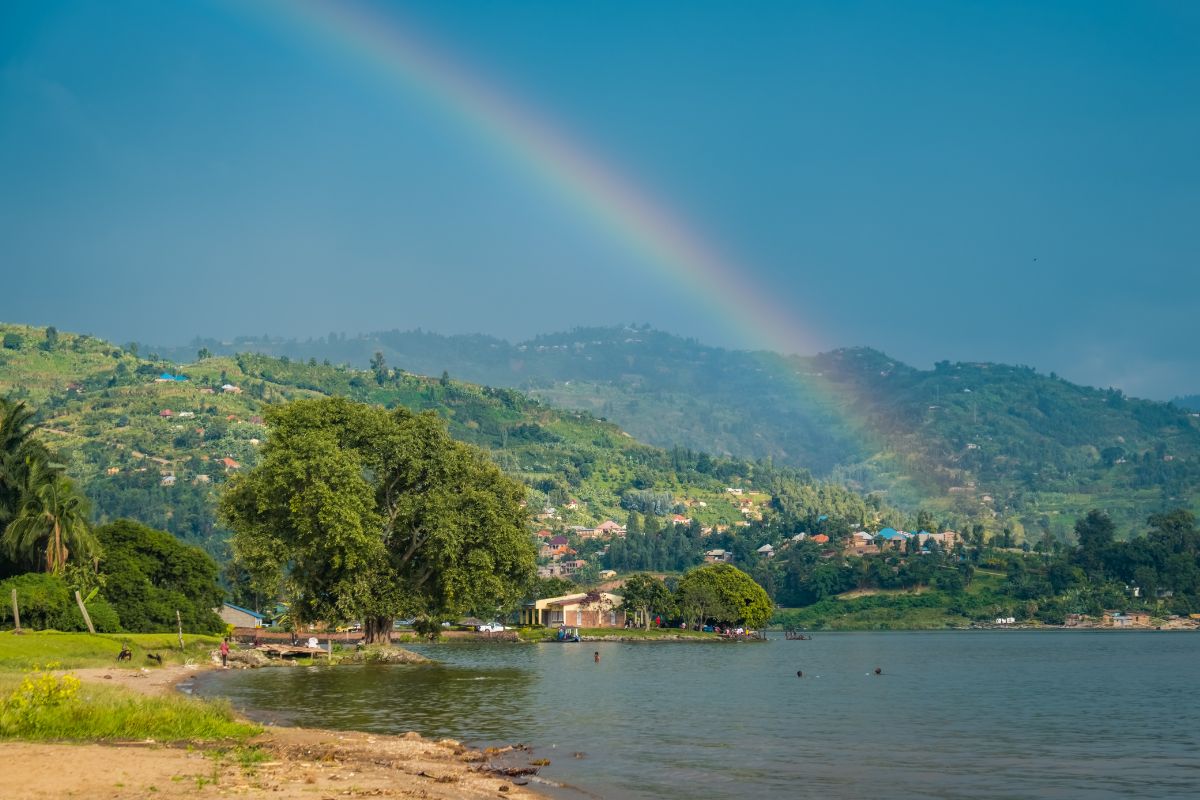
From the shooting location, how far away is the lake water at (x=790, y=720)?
103ft

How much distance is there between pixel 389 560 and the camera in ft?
258

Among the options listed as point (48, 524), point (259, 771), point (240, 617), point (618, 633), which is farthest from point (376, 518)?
point (618, 633)

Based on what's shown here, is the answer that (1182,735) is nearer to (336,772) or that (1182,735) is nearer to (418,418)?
(336,772)

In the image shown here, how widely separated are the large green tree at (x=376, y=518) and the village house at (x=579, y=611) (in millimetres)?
97441

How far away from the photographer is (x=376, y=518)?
74250 millimetres

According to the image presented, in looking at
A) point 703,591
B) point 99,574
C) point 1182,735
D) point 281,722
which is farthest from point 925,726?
point 703,591

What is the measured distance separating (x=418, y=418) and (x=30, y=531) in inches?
1012

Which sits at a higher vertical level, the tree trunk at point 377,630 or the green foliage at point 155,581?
the green foliage at point 155,581

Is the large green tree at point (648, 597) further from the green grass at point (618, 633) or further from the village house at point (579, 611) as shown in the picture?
the village house at point (579, 611)

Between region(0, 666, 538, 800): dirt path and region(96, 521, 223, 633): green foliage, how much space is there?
6097 cm

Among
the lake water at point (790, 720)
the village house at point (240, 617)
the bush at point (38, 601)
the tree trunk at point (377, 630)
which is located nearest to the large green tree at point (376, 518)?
the tree trunk at point (377, 630)

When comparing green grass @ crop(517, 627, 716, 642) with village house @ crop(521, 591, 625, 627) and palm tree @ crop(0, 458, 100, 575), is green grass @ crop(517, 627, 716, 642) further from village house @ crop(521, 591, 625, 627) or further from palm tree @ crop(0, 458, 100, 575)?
palm tree @ crop(0, 458, 100, 575)

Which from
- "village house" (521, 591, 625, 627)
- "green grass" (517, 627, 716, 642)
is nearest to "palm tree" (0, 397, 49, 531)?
"green grass" (517, 627, 716, 642)

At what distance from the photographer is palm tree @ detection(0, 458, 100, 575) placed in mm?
74312
